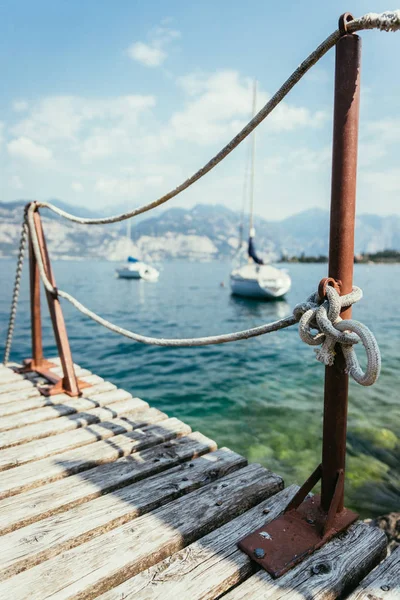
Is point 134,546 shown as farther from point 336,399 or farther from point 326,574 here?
point 336,399

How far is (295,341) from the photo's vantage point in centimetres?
1694

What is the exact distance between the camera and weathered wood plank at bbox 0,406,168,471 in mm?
3215

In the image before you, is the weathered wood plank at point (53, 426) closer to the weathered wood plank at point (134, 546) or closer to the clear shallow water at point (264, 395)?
→ the weathered wood plank at point (134, 546)

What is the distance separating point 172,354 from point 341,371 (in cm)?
1276

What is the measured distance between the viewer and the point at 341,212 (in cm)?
208

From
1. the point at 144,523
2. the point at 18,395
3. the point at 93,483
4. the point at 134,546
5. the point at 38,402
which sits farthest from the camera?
the point at 18,395

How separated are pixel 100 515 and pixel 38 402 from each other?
2140 mm

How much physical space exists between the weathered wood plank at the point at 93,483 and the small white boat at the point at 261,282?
94.3ft

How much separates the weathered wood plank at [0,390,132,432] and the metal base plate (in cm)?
240

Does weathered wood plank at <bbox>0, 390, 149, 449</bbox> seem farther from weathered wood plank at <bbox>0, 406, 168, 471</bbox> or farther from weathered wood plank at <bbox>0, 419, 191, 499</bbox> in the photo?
weathered wood plank at <bbox>0, 419, 191, 499</bbox>

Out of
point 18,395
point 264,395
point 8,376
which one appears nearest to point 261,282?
point 264,395

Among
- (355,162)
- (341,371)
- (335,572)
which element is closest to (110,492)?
(335,572)

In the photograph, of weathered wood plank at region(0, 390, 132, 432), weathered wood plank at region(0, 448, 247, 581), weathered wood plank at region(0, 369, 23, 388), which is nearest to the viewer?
weathered wood plank at region(0, 448, 247, 581)

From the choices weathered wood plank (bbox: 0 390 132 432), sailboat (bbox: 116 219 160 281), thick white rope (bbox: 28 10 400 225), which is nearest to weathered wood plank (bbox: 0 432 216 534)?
weathered wood plank (bbox: 0 390 132 432)
